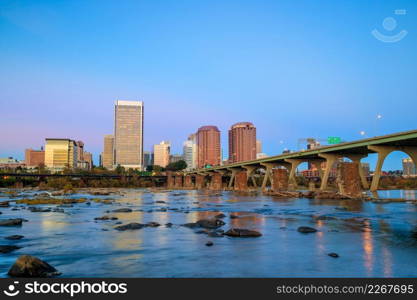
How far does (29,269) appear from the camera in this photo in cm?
1337

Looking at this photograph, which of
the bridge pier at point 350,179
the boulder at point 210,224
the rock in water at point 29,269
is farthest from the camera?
the bridge pier at point 350,179

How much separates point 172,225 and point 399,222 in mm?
21802

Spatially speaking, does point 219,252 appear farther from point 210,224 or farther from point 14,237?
point 14,237

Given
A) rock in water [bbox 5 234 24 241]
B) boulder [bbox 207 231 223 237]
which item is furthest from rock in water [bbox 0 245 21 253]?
boulder [bbox 207 231 223 237]

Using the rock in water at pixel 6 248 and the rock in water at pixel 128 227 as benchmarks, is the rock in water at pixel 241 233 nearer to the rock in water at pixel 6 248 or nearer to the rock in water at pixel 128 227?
the rock in water at pixel 128 227

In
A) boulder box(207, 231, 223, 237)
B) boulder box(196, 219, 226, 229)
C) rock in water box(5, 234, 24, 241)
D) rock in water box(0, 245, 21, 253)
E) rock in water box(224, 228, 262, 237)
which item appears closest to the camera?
rock in water box(0, 245, 21, 253)

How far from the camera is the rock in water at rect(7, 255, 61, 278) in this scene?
43.6ft

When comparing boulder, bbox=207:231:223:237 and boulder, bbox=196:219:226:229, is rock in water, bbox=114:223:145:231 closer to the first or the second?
boulder, bbox=196:219:226:229

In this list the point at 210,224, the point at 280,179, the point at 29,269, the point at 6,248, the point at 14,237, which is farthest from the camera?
the point at 280,179

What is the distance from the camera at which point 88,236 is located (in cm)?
2402

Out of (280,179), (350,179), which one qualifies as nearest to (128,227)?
(350,179)

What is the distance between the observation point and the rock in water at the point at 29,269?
13.3 metres

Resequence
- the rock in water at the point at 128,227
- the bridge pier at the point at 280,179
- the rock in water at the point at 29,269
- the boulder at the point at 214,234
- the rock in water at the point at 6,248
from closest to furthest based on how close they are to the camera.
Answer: the rock in water at the point at 29,269 < the rock in water at the point at 6,248 < the boulder at the point at 214,234 < the rock in water at the point at 128,227 < the bridge pier at the point at 280,179

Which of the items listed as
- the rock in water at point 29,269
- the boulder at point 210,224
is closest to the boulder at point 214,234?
the boulder at point 210,224
